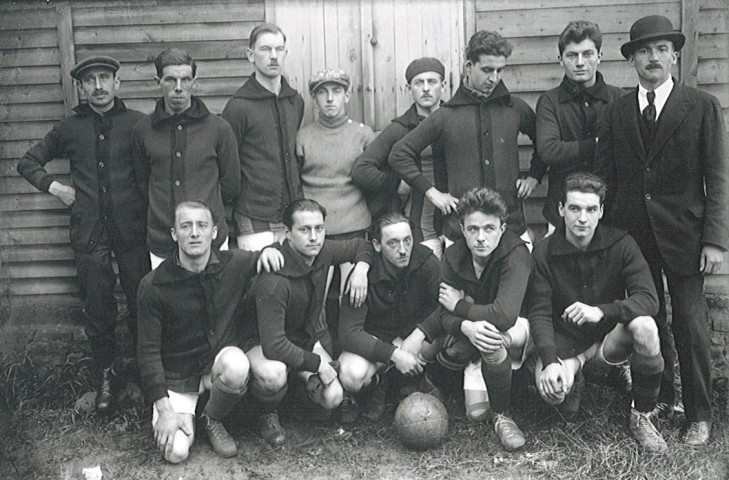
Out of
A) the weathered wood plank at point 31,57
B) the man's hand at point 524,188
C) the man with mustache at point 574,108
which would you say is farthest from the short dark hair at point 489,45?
the weathered wood plank at point 31,57

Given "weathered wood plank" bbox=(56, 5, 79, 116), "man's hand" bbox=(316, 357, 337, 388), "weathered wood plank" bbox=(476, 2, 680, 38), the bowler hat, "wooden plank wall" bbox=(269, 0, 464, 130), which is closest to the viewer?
the bowler hat

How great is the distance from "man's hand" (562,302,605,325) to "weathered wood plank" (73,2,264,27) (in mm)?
3394

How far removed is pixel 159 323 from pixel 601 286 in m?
2.78

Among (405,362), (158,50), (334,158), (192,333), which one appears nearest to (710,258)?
(405,362)

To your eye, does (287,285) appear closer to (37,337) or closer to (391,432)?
(391,432)

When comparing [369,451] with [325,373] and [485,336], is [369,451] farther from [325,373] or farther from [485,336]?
[485,336]

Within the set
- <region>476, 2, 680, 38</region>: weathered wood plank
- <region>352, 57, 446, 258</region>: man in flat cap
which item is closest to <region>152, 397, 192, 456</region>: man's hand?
<region>352, 57, 446, 258</region>: man in flat cap

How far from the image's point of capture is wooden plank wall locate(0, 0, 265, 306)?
19.9ft

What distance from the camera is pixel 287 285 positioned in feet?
15.7

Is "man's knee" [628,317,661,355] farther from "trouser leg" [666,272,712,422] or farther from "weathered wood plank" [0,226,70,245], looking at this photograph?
"weathered wood plank" [0,226,70,245]

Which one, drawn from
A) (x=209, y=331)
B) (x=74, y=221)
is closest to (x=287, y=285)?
(x=209, y=331)

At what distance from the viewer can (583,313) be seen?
4.54 m

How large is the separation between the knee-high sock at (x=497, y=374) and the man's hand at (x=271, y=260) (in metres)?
1.41

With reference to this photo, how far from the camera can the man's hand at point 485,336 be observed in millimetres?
4562
